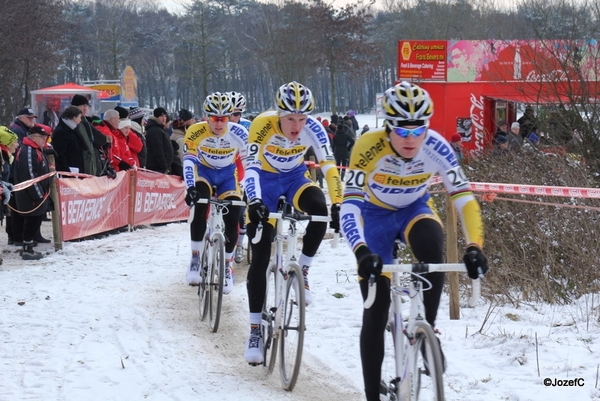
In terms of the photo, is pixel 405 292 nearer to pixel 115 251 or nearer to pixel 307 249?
pixel 307 249

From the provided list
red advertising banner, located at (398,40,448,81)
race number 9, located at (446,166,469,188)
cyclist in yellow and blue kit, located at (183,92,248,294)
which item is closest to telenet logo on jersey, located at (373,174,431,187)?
race number 9, located at (446,166,469,188)

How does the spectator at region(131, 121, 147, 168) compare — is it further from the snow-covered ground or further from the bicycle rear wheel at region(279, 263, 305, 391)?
the bicycle rear wheel at region(279, 263, 305, 391)

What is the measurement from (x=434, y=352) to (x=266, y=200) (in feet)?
11.1

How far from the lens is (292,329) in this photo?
5.75 meters

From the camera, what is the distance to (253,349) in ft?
20.2

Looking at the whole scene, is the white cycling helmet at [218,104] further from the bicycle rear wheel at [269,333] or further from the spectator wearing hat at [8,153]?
the spectator wearing hat at [8,153]

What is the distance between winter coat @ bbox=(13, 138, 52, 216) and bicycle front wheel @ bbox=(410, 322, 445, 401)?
8.10m

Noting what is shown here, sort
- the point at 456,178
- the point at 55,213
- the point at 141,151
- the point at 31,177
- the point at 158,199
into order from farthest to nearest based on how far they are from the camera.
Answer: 1. the point at 158,199
2. the point at 141,151
3. the point at 55,213
4. the point at 31,177
5. the point at 456,178

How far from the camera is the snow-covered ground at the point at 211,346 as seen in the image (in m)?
5.65

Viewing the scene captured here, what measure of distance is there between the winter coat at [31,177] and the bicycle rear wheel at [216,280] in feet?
14.8

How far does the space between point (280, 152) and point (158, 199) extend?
9.02 m

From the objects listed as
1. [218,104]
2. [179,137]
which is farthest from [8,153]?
[218,104]

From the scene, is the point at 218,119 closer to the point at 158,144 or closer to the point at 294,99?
the point at 294,99

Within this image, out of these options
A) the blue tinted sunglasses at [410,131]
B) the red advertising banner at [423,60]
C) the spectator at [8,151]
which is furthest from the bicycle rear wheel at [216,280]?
the red advertising banner at [423,60]
